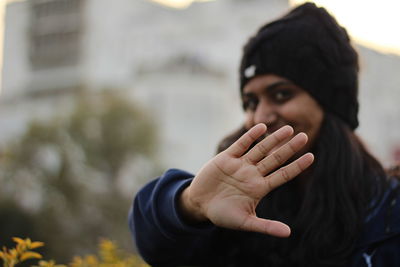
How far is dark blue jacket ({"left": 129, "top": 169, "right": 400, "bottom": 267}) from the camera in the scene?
6.29ft

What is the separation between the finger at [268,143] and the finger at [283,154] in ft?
0.06

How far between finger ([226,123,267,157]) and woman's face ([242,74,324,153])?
0.51 metres

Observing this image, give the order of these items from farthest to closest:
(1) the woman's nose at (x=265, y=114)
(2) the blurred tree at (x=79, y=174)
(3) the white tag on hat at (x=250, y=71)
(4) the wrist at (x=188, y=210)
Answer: (2) the blurred tree at (x=79, y=174) < (3) the white tag on hat at (x=250, y=71) < (1) the woman's nose at (x=265, y=114) < (4) the wrist at (x=188, y=210)

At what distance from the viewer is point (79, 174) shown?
16.0m

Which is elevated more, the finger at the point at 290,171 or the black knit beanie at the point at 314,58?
the black knit beanie at the point at 314,58

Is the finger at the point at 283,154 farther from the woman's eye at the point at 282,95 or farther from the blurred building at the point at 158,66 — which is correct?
the blurred building at the point at 158,66

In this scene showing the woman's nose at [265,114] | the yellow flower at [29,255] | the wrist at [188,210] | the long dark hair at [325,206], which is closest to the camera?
the yellow flower at [29,255]

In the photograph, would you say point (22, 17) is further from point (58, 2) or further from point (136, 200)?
point (136, 200)

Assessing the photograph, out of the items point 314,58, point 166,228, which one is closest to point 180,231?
point 166,228

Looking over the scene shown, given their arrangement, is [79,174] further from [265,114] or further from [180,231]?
[180,231]

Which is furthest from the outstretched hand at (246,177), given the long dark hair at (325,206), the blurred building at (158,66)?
the blurred building at (158,66)

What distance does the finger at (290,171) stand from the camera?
1649 millimetres

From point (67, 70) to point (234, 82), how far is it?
34.3 ft

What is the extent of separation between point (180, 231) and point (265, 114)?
0.57 metres
